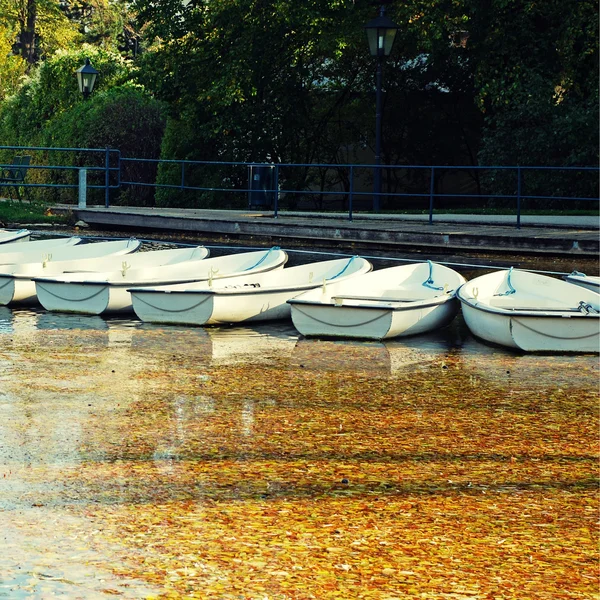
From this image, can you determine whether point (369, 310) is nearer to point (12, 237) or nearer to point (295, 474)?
point (295, 474)

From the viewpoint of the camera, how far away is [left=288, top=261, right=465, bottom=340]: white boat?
10164mm

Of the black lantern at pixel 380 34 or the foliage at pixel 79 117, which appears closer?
the black lantern at pixel 380 34

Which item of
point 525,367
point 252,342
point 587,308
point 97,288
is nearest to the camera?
point 525,367

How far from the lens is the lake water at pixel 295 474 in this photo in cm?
457

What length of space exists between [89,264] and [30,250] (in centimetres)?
148

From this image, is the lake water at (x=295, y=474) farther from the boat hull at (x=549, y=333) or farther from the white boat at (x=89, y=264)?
the white boat at (x=89, y=264)

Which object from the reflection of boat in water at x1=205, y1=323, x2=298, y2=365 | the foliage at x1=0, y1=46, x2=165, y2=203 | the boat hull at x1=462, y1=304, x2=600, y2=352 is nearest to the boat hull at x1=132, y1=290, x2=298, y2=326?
the reflection of boat in water at x1=205, y1=323, x2=298, y2=365

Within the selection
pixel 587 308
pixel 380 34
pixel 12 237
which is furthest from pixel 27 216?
pixel 587 308

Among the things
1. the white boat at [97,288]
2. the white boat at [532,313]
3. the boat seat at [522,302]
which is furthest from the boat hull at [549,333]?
the white boat at [97,288]

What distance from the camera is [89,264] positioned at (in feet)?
42.7

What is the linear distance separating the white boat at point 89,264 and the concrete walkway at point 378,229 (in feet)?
18.0

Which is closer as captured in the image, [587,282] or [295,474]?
[295,474]

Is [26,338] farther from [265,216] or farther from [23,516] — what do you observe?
[265,216]

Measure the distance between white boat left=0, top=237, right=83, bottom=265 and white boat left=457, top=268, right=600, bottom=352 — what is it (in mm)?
5147
